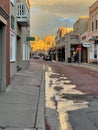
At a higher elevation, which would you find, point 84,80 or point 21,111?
point 21,111

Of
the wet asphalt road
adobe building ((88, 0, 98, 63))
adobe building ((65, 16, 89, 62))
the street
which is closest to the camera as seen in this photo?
the street

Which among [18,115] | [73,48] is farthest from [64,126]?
[73,48]

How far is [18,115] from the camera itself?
32.5 feet

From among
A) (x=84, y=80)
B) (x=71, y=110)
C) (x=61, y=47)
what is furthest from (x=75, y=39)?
(x=71, y=110)

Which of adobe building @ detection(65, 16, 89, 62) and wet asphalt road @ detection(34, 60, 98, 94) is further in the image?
adobe building @ detection(65, 16, 89, 62)

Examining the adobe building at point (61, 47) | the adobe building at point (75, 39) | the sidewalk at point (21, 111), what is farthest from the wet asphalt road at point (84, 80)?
the adobe building at point (61, 47)

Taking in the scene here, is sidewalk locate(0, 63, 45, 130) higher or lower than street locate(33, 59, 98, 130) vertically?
higher

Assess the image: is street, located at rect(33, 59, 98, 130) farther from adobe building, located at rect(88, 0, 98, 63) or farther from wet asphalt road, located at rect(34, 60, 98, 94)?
adobe building, located at rect(88, 0, 98, 63)

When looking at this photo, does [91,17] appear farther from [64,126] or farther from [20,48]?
[64,126]

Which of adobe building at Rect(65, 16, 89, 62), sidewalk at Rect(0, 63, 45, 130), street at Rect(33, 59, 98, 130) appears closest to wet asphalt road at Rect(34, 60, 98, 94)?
street at Rect(33, 59, 98, 130)

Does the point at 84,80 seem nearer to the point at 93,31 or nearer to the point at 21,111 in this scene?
the point at 21,111

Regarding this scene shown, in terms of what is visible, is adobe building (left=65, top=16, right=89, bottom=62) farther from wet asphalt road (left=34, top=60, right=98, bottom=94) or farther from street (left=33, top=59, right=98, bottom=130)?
street (left=33, top=59, right=98, bottom=130)

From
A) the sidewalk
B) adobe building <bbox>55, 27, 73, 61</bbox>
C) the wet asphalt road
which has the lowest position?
the wet asphalt road

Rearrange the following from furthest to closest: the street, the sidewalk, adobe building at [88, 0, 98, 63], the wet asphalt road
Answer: adobe building at [88, 0, 98, 63], the wet asphalt road, the street, the sidewalk
